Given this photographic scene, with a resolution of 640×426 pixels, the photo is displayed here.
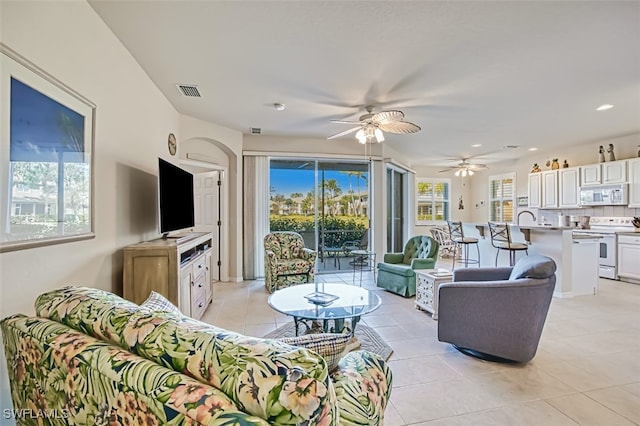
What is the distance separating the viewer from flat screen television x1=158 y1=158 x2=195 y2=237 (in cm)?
290

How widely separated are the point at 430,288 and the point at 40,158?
12.2ft

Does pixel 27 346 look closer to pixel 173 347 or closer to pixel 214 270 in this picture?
pixel 173 347

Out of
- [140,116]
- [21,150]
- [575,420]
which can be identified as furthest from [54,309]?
[575,420]

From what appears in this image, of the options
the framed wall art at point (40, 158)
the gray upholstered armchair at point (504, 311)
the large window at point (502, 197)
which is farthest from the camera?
the large window at point (502, 197)

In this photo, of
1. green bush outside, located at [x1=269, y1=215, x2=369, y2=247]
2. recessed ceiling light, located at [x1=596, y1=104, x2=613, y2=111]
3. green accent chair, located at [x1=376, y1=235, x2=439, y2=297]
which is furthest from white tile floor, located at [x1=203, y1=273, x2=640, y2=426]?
recessed ceiling light, located at [x1=596, y1=104, x2=613, y2=111]

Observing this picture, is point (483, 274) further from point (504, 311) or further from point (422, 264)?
point (422, 264)

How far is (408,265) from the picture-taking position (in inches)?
192

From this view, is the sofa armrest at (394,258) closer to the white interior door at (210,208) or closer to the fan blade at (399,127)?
the fan blade at (399,127)

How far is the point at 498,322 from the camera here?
2.50 meters

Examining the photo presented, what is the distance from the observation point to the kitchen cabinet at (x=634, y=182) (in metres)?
5.33

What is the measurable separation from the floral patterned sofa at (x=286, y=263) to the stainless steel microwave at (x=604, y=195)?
5681mm

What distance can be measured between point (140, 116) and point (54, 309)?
2453 mm

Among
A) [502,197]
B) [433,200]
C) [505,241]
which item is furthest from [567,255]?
[433,200]

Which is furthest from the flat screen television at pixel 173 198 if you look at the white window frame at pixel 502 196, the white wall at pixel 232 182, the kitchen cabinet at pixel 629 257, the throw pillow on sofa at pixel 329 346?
the white window frame at pixel 502 196
